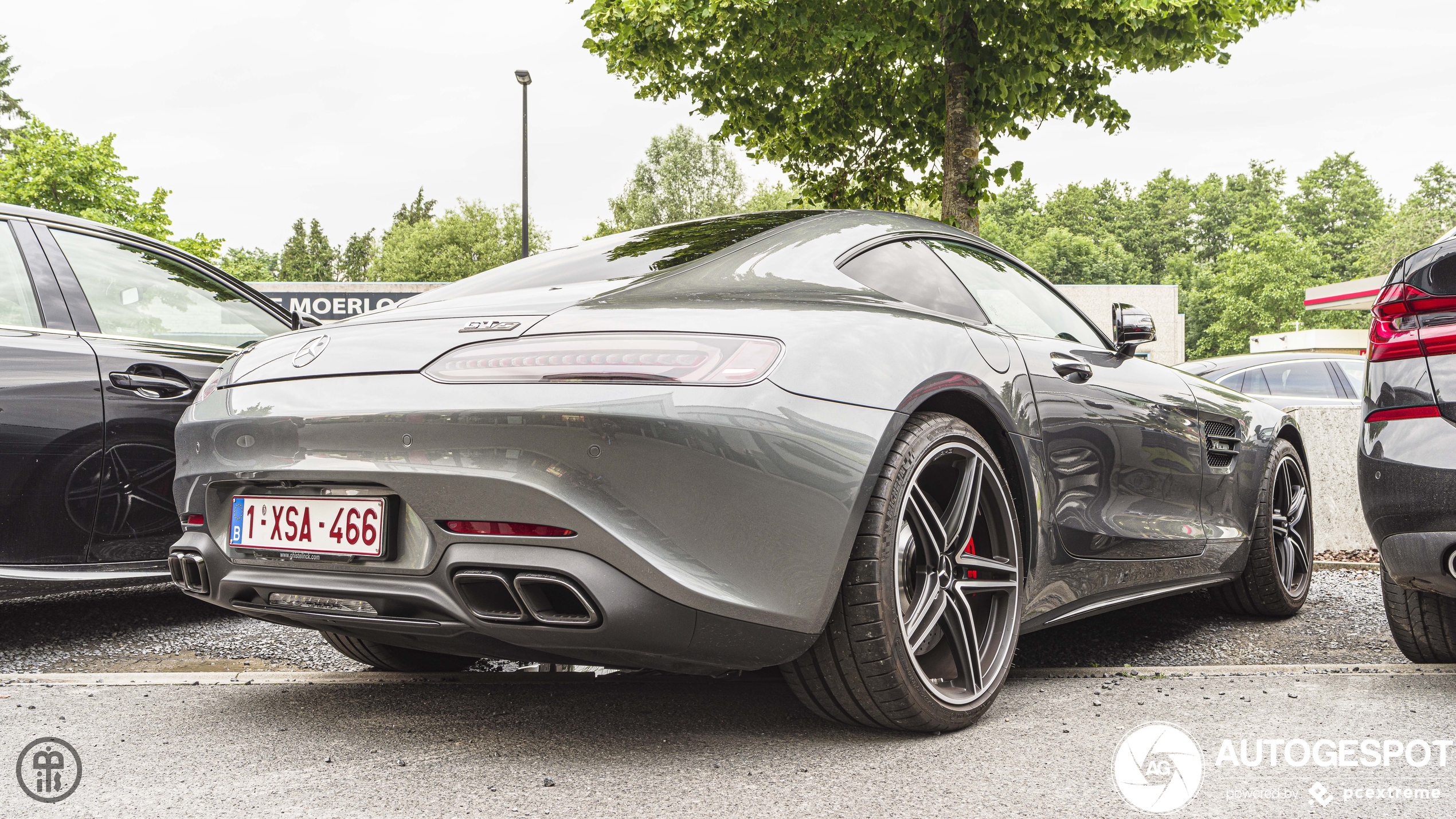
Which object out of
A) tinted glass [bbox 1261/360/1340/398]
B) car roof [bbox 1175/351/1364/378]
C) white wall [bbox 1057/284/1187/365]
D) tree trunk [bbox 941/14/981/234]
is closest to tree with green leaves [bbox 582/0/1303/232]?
tree trunk [bbox 941/14/981/234]

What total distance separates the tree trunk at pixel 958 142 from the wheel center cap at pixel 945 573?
241 inches

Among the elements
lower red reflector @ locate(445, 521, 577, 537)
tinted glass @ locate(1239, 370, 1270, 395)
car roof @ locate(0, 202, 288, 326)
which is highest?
car roof @ locate(0, 202, 288, 326)

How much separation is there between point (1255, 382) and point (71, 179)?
2688cm

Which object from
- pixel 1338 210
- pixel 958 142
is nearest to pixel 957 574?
pixel 958 142

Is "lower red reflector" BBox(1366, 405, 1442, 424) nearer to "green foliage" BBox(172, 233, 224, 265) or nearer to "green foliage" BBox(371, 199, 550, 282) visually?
"green foliage" BBox(172, 233, 224, 265)

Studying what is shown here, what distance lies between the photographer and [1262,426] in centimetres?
433

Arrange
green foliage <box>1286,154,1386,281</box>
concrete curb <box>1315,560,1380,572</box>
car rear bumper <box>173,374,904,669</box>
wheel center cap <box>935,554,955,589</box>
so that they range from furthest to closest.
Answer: green foliage <box>1286,154,1386,281</box> < concrete curb <box>1315,560,1380,572</box> < wheel center cap <box>935,554,955,589</box> < car rear bumper <box>173,374,904,669</box>

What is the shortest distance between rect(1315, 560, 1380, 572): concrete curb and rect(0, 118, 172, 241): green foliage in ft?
88.8

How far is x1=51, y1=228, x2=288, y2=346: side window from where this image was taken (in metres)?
3.96

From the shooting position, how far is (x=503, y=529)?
2.14 meters

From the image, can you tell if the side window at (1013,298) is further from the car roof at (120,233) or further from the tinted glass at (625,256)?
the car roof at (120,233)

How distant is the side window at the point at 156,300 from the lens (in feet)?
13.0

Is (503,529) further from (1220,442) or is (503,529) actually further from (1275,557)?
(1275,557)

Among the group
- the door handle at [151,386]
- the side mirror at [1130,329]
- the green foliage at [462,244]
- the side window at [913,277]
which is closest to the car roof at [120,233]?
the door handle at [151,386]
